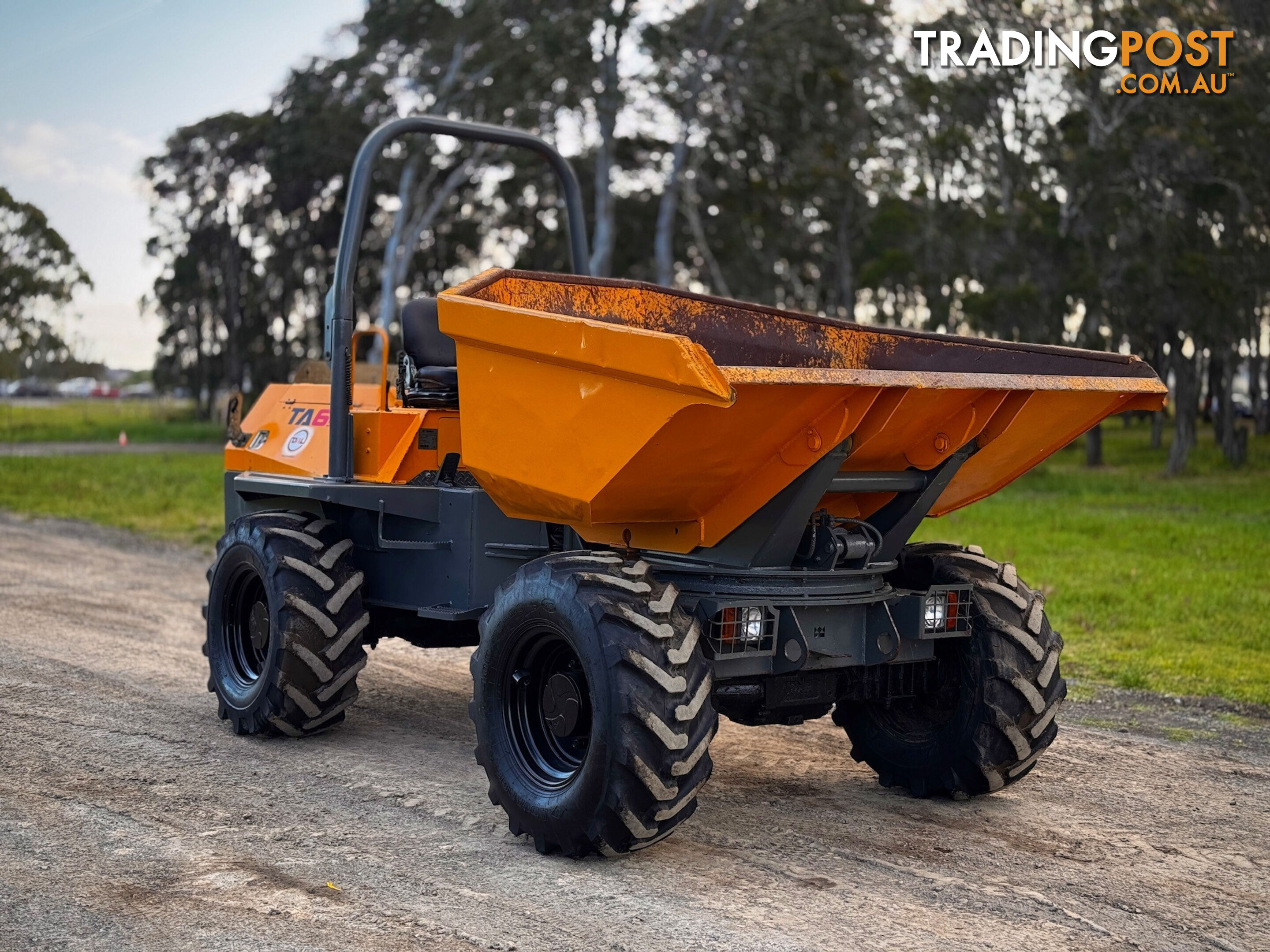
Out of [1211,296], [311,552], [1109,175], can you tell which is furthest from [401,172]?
[311,552]

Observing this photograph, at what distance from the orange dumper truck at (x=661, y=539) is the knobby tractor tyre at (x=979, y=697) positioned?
12 mm

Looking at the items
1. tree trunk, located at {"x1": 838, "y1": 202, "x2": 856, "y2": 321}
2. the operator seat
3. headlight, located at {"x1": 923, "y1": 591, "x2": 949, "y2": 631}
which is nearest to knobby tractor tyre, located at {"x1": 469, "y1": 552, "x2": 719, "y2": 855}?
headlight, located at {"x1": 923, "y1": 591, "x2": 949, "y2": 631}

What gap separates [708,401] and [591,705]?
4.21ft

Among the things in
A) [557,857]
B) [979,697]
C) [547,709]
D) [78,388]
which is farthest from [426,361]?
[78,388]

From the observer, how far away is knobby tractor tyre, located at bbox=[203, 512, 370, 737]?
21.1 ft

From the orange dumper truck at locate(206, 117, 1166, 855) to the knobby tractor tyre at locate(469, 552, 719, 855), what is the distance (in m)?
0.01


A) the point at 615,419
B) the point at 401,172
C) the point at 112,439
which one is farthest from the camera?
the point at 112,439

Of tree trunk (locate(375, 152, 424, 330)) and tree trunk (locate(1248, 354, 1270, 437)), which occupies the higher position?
tree trunk (locate(375, 152, 424, 330))

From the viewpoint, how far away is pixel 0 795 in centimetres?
561

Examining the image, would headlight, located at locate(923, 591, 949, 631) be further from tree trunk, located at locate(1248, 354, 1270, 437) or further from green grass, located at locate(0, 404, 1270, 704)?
tree trunk, located at locate(1248, 354, 1270, 437)

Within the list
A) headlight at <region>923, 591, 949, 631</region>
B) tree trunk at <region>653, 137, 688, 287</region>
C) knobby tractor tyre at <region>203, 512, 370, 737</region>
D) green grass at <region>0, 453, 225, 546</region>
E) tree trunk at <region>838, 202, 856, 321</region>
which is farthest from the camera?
tree trunk at <region>838, 202, 856, 321</region>

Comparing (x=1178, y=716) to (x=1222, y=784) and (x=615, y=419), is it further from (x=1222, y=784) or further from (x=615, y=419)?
(x=615, y=419)

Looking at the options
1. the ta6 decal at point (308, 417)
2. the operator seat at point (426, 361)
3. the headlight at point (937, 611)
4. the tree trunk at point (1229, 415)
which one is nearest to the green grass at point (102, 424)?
the tree trunk at point (1229, 415)

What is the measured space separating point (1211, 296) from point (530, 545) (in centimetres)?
2648
